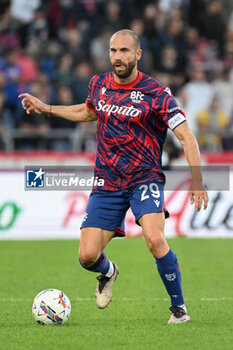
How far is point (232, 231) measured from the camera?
14086mm

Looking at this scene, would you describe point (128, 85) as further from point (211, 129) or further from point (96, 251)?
point (211, 129)

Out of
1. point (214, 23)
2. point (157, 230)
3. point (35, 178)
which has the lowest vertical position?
point (214, 23)

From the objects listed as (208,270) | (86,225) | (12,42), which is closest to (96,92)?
(86,225)

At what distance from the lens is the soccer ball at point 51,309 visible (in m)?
6.79

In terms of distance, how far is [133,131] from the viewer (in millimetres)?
6742

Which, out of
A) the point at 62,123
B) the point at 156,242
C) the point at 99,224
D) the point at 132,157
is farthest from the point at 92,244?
the point at 62,123

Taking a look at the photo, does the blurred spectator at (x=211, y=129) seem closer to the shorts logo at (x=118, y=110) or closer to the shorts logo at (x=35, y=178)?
the shorts logo at (x=35, y=178)

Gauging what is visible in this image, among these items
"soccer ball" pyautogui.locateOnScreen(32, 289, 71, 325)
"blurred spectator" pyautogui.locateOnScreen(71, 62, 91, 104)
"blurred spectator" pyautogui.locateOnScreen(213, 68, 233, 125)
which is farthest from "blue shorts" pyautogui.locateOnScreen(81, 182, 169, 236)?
"blurred spectator" pyautogui.locateOnScreen(213, 68, 233, 125)

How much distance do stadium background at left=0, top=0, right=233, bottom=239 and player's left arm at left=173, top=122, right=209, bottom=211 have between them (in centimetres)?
766

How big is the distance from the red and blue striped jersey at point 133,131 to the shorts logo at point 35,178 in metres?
1.33

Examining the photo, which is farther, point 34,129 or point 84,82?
point 84,82

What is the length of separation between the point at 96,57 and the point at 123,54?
11.8 m

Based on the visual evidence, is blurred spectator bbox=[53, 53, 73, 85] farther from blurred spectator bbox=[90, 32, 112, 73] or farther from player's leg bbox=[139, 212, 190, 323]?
player's leg bbox=[139, 212, 190, 323]

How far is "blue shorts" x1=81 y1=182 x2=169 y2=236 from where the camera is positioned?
6.70 metres
